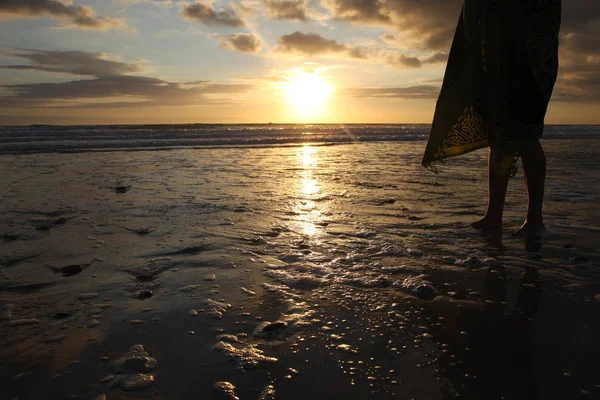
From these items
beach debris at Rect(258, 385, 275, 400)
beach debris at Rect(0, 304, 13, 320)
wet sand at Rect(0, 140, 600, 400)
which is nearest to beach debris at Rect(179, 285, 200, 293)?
wet sand at Rect(0, 140, 600, 400)

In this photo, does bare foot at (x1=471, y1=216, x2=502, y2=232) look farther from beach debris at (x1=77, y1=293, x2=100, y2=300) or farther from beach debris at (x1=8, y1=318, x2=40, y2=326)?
beach debris at (x1=8, y1=318, x2=40, y2=326)

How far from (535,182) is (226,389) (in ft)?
9.18

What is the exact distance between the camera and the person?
116 inches

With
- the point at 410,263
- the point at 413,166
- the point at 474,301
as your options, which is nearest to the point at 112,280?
the point at 410,263

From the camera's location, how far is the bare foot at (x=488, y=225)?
328 cm

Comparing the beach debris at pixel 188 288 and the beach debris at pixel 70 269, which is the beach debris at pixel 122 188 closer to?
the beach debris at pixel 70 269

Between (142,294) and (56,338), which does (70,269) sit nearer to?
(142,294)

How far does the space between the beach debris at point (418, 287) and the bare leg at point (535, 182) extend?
1.41 m

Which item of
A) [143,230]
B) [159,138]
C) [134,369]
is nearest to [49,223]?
[143,230]

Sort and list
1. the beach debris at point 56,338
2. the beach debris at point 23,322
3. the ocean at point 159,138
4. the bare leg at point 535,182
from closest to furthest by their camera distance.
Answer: the beach debris at point 56,338 → the beach debris at point 23,322 → the bare leg at point 535,182 → the ocean at point 159,138

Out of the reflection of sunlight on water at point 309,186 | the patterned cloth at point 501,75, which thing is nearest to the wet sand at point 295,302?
the patterned cloth at point 501,75

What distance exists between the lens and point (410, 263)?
2516mm

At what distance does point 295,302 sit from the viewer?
1976mm

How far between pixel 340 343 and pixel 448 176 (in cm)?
539
